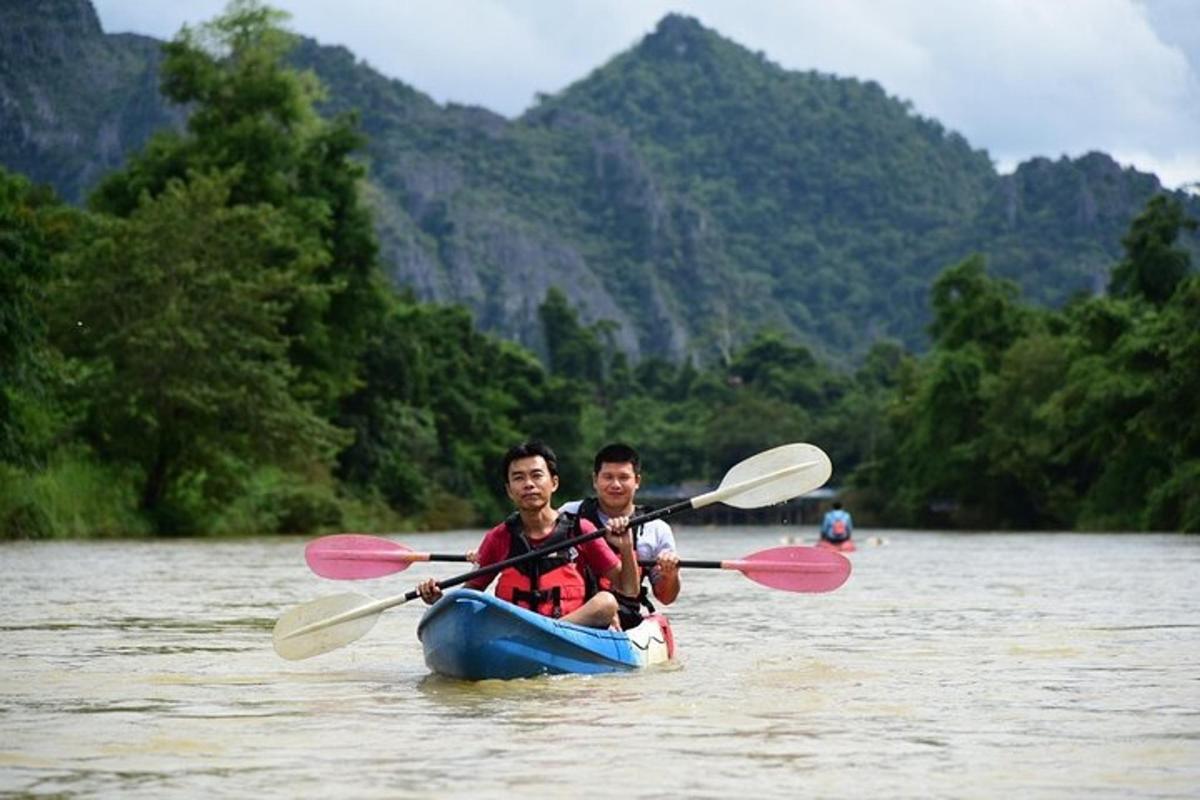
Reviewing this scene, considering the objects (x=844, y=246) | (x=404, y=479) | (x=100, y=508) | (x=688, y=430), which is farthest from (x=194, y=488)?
(x=844, y=246)

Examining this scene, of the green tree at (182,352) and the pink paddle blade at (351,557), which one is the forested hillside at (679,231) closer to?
the green tree at (182,352)

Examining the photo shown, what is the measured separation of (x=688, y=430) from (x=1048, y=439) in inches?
1701

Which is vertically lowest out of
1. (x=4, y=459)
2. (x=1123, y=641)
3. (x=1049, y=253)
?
(x=1123, y=641)

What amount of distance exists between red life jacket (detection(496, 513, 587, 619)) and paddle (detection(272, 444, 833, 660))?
10 cm

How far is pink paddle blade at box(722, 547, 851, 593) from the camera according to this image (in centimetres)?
1141

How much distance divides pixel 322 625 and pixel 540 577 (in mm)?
1203

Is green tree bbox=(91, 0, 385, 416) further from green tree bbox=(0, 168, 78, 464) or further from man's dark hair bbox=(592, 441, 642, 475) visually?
man's dark hair bbox=(592, 441, 642, 475)

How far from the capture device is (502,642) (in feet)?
30.6

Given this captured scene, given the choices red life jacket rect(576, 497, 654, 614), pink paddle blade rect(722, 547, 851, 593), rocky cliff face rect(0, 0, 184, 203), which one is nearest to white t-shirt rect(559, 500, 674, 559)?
red life jacket rect(576, 497, 654, 614)

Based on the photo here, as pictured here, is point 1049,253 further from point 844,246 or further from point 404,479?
point 404,479

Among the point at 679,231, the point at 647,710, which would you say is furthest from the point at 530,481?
the point at 679,231

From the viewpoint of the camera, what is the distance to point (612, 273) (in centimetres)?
18238

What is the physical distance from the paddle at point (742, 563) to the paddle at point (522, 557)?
1.13 feet

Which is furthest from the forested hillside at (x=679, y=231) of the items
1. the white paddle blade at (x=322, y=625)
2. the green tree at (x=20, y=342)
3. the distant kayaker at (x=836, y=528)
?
the white paddle blade at (x=322, y=625)
